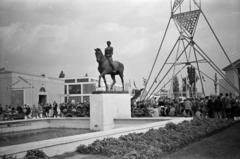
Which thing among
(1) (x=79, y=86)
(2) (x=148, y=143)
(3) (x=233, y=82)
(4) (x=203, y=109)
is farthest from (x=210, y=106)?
(1) (x=79, y=86)

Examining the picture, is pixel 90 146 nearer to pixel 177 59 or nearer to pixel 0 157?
pixel 0 157

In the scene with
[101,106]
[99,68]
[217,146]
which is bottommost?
[217,146]

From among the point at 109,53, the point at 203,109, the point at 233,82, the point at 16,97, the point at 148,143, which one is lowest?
the point at 148,143

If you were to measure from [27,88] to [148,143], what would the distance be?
123 ft

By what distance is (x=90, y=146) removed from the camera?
8.84m

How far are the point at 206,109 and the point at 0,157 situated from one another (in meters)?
17.3

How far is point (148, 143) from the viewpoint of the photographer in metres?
9.55

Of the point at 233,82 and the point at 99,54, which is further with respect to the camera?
the point at 233,82

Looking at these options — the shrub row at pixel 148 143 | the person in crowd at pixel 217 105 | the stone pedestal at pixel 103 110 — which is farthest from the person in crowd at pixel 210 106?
the shrub row at pixel 148 143

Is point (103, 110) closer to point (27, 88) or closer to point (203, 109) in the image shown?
point (203, 109)

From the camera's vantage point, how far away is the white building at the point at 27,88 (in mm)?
37656

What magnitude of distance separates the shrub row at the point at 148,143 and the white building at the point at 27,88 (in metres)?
25.3

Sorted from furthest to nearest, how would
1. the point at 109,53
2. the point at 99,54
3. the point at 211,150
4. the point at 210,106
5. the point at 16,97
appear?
the point at 16,97 → the point at 210,106 → the point at 109,53 → the point at 99,54 → the point at 211,150

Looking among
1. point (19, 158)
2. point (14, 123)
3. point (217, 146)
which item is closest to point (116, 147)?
point (19, 158)
